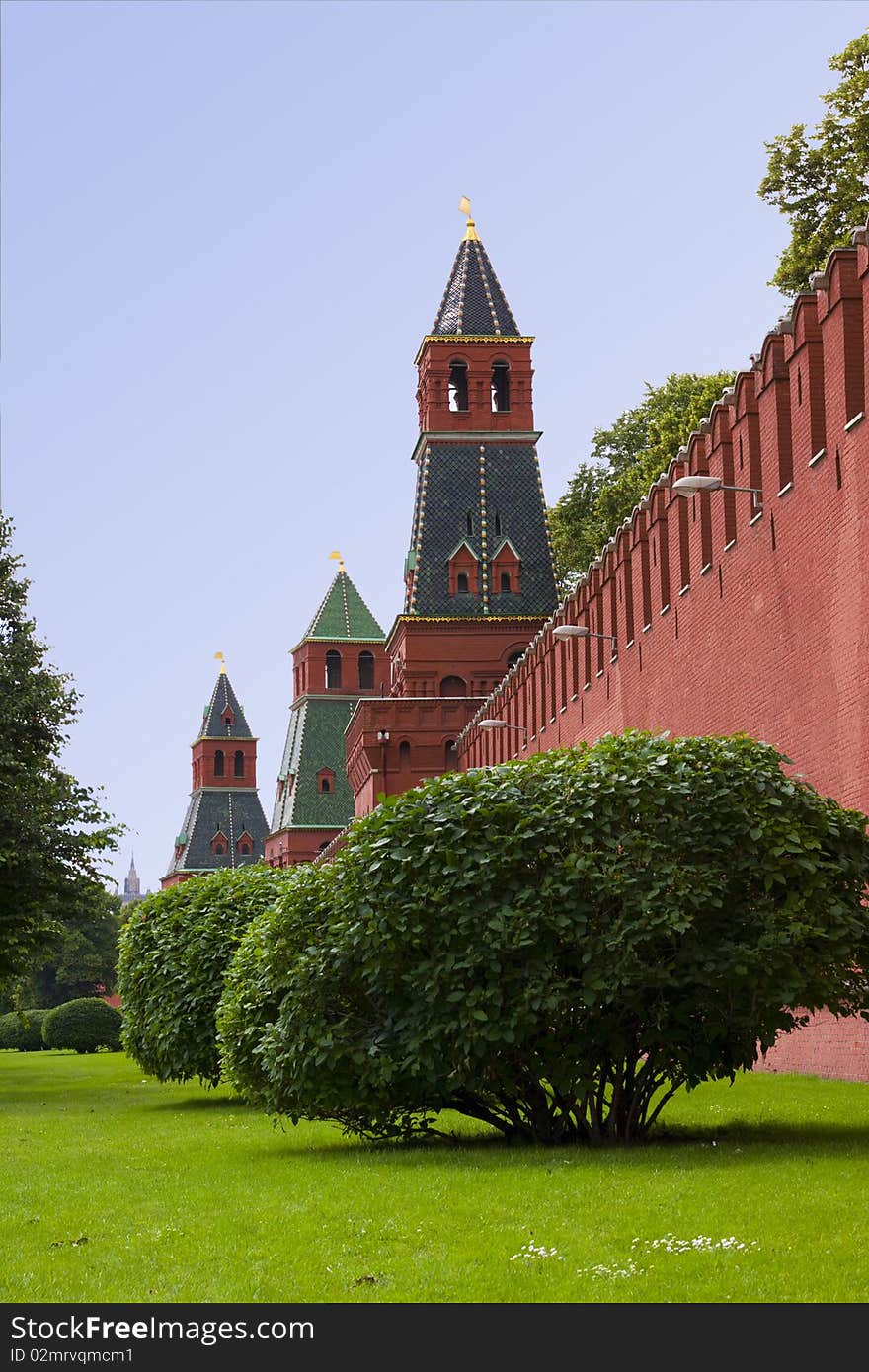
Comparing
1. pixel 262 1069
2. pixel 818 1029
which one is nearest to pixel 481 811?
pixel 262 1069

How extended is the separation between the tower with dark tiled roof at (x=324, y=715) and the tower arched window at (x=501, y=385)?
32980 mm

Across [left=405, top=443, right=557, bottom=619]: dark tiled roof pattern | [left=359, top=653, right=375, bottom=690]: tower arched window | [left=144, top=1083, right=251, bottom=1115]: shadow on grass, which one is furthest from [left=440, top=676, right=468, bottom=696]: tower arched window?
[left=359, top=653, right=375, bottom=690]: tower arched window

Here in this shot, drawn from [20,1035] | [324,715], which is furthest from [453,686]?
[324,715]

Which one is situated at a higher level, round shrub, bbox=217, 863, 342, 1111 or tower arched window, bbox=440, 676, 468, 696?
tower arched window, bbox=440, 676, 468, 696

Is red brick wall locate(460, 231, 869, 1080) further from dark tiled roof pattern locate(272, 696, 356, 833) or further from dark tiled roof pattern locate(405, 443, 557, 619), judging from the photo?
dark tiled roof pattern locate(272, 696, 356, 833)

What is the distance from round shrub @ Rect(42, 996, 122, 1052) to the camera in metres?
52.0

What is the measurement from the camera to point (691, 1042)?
13258mm

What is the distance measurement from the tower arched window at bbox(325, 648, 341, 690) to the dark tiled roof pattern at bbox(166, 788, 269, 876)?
26803mm

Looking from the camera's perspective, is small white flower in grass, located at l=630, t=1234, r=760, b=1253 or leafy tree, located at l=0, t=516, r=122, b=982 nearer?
small white flower in grass, located at l=630, t=1234, r=760, b=1253

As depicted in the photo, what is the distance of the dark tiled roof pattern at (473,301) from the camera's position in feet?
216

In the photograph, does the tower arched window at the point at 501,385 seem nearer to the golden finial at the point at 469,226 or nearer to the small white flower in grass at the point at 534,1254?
the golden finial at the point at 469,226

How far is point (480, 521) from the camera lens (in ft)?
210

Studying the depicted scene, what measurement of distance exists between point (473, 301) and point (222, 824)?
71453mm
